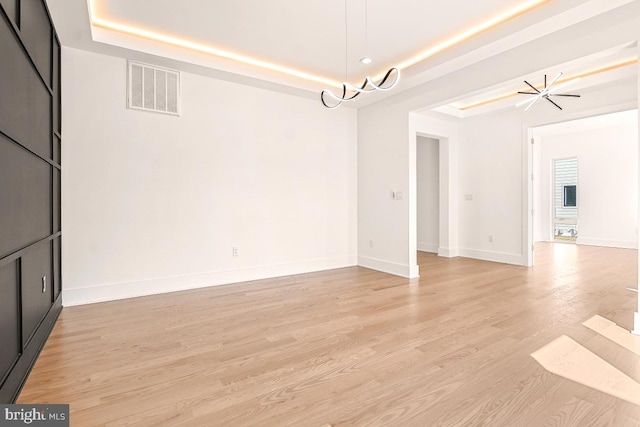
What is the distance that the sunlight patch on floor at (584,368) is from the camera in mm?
1913

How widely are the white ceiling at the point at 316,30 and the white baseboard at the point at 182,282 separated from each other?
105 inches

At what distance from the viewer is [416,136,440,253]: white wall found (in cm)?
760

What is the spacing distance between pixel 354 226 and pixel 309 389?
409 centimetres

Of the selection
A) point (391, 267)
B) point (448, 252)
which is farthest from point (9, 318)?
point (448, 252)

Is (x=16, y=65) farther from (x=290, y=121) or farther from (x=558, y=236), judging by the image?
(x=558, y=236)

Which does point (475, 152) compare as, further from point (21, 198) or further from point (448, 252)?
point (21, 198)

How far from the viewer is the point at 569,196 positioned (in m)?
9.12

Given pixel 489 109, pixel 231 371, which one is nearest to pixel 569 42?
pixel 489 109

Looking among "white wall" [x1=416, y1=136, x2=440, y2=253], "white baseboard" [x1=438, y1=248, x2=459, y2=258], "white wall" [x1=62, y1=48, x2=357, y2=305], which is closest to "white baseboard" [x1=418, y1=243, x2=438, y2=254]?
"white wall" [x1=416, y1=136, x2=440, y2=253]

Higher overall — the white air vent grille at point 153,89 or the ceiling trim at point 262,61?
the ceiling trim at point 262,61

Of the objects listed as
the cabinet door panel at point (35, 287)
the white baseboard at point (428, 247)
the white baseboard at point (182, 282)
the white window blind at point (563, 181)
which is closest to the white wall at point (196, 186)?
the white baseboard at point (182, 282)

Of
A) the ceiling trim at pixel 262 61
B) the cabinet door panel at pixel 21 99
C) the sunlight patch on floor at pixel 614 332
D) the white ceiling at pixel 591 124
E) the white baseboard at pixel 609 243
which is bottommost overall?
the sunlight patch on floor at pixel 614 332

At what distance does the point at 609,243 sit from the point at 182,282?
983 centimetres

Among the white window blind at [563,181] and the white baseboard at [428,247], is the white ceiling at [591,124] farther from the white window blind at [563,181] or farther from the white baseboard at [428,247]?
the white baseboard at [428,247]
